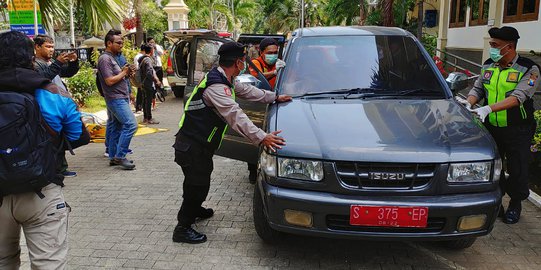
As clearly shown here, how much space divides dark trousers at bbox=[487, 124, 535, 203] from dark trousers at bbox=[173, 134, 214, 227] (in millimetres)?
2628

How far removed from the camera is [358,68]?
4.08 metres

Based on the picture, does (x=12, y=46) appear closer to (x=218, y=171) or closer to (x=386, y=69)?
(x=386, y=69)

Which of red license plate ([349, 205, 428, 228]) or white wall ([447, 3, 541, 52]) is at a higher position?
white wall ([447, 3, 541, 52])

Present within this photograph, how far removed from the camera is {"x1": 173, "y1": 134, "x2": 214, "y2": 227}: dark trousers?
3572mm

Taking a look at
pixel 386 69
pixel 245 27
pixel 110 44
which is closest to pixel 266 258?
pixel 386 69

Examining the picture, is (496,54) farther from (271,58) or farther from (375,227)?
(271,58)

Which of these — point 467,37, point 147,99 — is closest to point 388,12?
point 467,37

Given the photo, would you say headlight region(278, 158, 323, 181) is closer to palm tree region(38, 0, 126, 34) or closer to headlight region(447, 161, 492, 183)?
headlight region(447, 161, 492, 183)

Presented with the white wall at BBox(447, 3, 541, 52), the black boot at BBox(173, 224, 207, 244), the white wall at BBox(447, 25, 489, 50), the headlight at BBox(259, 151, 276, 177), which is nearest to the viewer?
the headlight at BBox(259, 151, 276, 177)

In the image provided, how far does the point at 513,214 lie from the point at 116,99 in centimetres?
481

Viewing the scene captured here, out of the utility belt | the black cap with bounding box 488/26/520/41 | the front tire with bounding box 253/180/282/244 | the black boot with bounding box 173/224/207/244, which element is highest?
the black cap with bounding box 488/26/520/41

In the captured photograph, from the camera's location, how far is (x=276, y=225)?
307 cm

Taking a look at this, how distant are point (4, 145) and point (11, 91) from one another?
0.31 metres

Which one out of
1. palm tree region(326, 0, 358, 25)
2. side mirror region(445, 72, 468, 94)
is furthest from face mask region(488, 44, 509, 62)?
palm tree region(326, 0, 358, 25)
